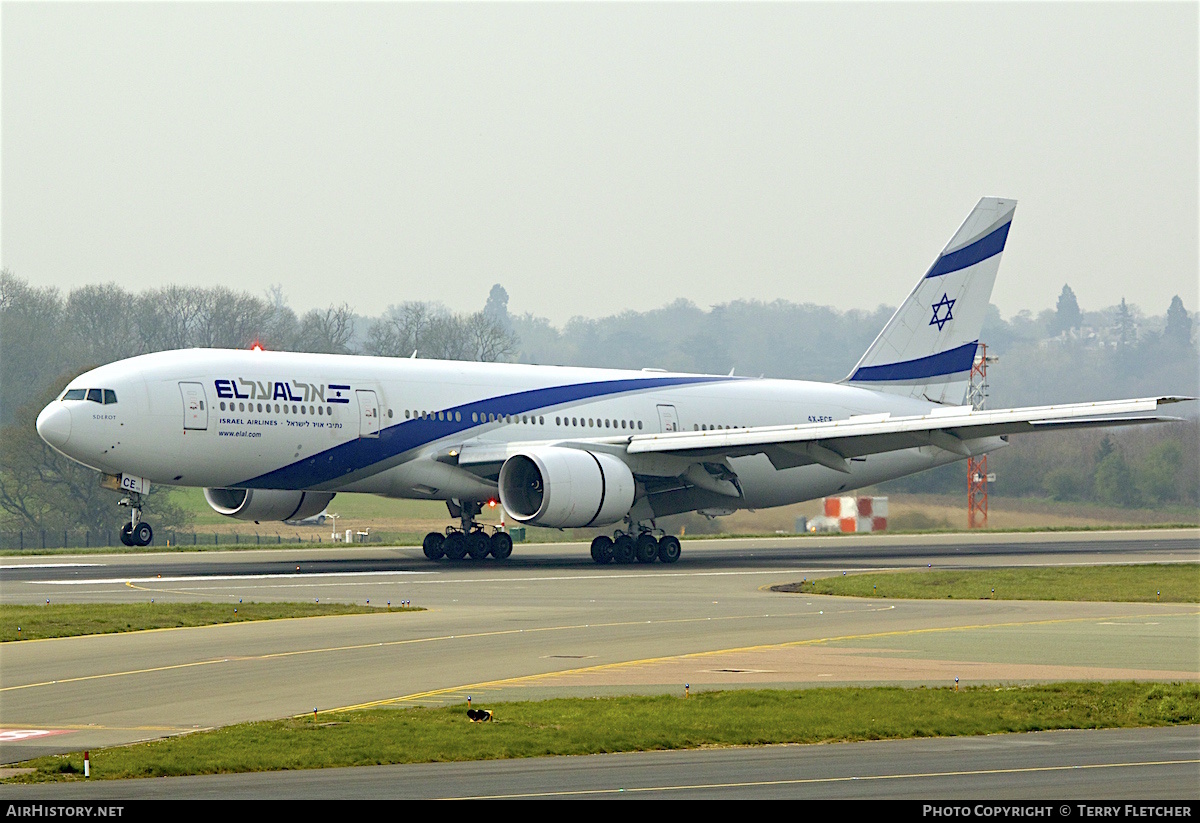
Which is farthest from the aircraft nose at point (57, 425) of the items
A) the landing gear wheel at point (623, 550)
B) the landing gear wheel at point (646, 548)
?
the landing gear wheel at point (646, 548)

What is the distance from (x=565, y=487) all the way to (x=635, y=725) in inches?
1004

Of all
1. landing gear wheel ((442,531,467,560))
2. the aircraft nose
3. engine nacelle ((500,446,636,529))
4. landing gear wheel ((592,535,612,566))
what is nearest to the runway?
engine nacelle ((500,446,636,529))

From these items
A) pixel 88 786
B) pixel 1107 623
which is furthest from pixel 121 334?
pixel 88 786

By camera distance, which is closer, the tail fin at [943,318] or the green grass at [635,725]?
the green grass at [635,725]

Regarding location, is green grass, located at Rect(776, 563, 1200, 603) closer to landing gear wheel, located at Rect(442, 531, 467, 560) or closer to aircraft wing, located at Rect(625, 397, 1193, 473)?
aircraft wing, located at Rect(625, 397, 1193, 473)

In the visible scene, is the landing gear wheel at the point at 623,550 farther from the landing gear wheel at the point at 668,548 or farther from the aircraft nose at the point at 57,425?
the aircraft nose at the point at 57,425

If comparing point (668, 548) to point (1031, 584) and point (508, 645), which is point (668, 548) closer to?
point (1031, 584)

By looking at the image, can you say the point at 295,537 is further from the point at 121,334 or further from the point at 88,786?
the point at 88,786

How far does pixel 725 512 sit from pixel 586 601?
62.4 feet

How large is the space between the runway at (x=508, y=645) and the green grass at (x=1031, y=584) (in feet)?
4.87

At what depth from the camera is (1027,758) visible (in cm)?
1402

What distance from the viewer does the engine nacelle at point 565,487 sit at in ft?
135

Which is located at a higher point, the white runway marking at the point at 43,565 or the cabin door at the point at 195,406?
the cabin door at the point at 195,406

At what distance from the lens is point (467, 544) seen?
4538 centimetres
